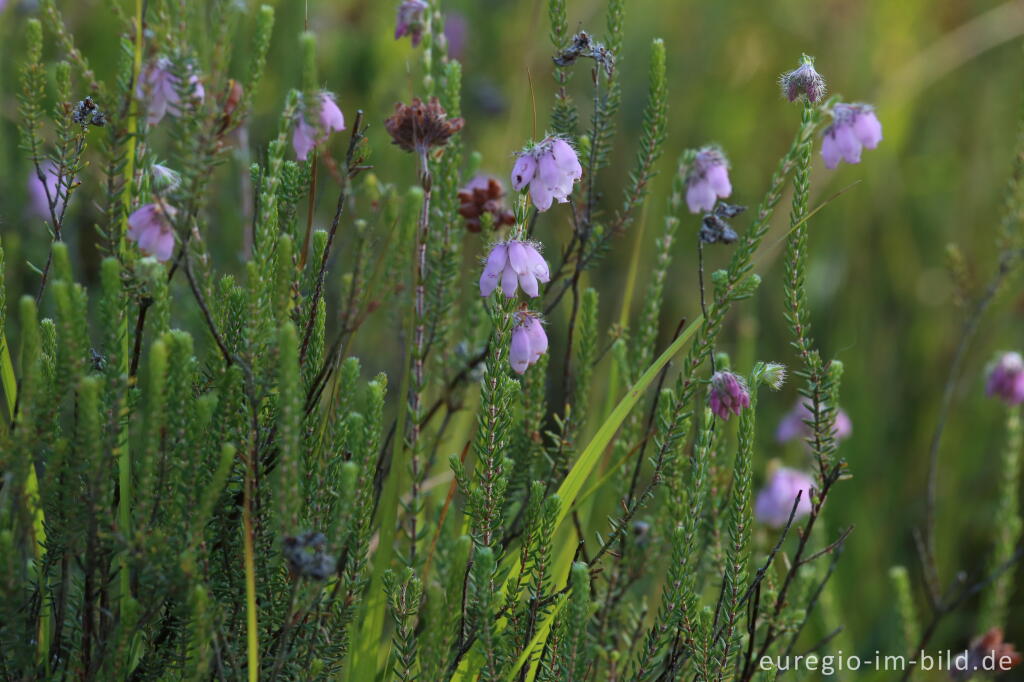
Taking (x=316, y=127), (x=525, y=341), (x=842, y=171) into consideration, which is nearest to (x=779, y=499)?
(x=525, y=341)

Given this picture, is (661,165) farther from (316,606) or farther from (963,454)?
(316,606)

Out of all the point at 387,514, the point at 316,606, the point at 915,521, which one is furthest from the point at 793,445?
the point at 316,606

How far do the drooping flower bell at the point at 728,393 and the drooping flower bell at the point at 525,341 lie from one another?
1.01 feet

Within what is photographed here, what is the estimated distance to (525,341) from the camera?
5.18ft

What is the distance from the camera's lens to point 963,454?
369 centimetres

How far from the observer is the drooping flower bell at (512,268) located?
5.03 ft

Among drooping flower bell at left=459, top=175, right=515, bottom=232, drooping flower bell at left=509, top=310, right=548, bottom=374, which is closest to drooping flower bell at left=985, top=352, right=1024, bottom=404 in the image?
drooping flower bell at left=459, top=175, right=515, bottom=232

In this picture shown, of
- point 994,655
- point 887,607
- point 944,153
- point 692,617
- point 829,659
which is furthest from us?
point 944,153

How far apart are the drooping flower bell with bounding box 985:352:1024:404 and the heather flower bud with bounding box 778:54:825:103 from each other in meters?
1.45

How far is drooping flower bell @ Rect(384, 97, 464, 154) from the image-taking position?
167 cm

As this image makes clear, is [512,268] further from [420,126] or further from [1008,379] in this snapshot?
[1008,379]

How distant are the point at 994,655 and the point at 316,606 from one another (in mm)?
1708

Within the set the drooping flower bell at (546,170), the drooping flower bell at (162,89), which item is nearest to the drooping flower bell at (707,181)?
the drooping flower bell at (546,170)

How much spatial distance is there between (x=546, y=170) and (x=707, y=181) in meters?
0.51
